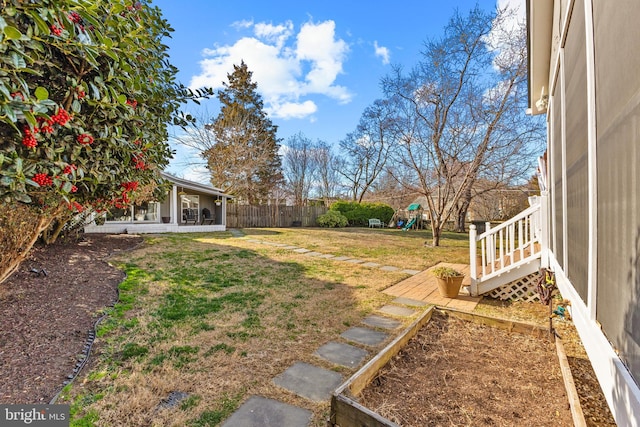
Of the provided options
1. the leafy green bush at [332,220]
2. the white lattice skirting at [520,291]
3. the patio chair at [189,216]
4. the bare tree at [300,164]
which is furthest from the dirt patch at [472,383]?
the bare tree at [300,164]

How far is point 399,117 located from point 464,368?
10268mm

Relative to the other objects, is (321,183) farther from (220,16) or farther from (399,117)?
(220,16)

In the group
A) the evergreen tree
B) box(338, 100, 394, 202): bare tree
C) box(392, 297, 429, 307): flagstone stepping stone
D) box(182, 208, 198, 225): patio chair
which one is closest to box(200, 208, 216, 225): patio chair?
box(182, 208, 198, 225): patio chair

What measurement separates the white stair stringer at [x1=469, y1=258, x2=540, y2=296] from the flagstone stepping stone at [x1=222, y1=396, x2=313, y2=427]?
3929mm

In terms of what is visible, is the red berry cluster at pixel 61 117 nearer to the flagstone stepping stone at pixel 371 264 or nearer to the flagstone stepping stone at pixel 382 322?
the flagstone stepping stone at pixel 382 322

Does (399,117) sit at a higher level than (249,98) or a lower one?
lower

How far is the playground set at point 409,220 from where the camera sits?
20.2 m

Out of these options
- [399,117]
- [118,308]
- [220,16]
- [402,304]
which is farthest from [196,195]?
[402,304]

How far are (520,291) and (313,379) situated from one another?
4097 millimetres

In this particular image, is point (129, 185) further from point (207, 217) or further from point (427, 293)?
point (207, 217)

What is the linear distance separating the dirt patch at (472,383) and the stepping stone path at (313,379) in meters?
0.37

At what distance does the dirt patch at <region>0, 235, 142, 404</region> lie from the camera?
2164mm

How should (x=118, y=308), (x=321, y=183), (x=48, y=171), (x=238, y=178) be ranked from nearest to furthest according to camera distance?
(x=48, y=171) < (x=118, y=308) < (x=238, y=178) < (x=321, y=183)

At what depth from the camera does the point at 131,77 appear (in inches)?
78.9
